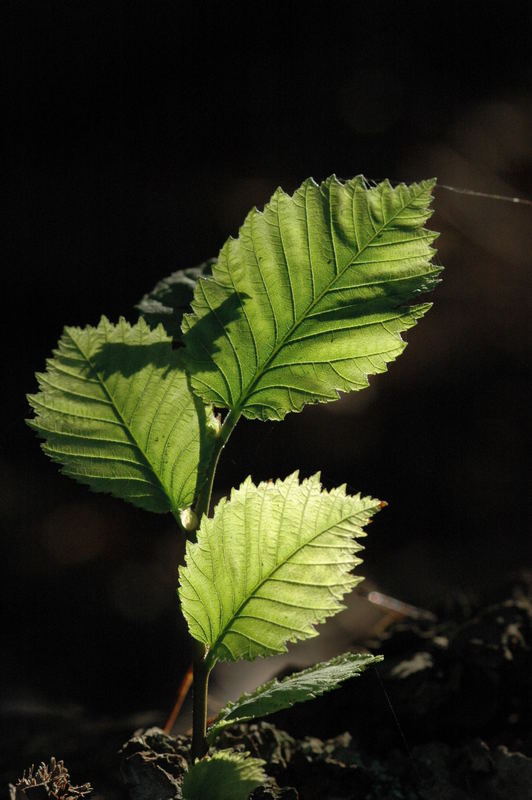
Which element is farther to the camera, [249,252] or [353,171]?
[353,171]

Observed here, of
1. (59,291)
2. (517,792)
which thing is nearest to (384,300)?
(517,792)

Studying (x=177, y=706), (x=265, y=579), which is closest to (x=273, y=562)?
(x=265, y=579)

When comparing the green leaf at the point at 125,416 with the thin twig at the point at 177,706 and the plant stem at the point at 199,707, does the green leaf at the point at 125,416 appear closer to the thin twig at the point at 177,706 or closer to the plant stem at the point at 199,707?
the plant stem at the point at 199,707

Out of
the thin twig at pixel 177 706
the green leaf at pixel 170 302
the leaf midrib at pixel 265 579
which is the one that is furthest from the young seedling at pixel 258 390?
the thin twig at pixel 177 706

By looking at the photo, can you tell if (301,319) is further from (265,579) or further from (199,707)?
(199,707)

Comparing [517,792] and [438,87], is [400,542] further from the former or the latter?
[438,87]

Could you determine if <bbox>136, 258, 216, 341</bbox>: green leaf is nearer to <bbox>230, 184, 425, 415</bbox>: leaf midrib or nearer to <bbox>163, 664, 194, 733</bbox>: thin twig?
<bbox>230, 184, 425, 415</bbox>: leaf midrib
